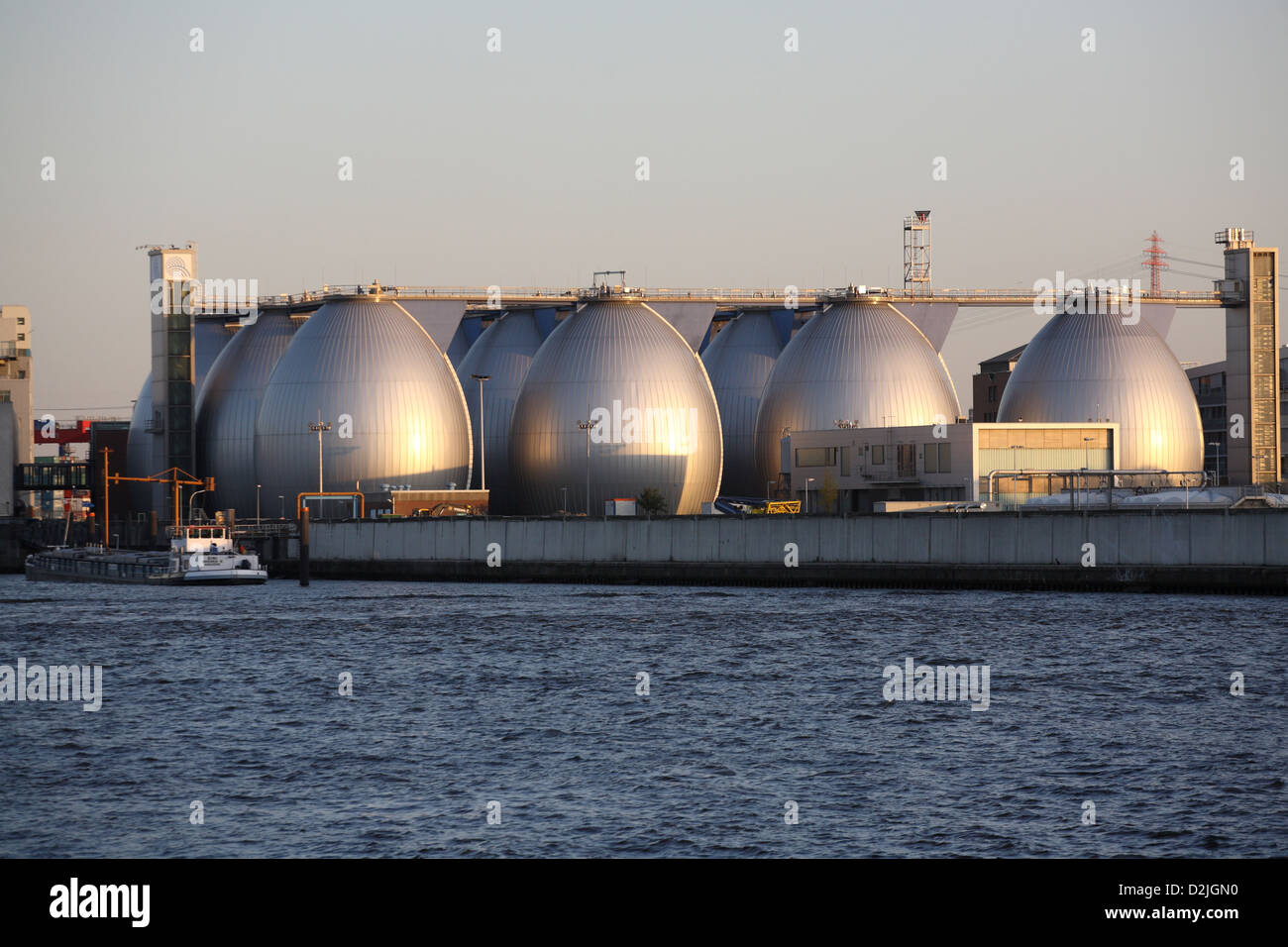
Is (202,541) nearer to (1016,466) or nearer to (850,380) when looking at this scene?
(1016,466)

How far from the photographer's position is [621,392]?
298 ft

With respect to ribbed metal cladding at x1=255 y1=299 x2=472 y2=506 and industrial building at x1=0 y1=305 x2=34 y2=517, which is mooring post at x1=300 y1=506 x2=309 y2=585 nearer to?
ribbed metal cladding at x1=255 y1=299 x2=472 y2=506

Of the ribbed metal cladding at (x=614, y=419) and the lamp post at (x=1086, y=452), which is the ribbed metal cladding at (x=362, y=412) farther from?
the lamp post at (x=1086, y=452)

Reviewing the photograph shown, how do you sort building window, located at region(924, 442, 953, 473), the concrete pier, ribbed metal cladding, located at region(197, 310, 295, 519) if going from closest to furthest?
the concrete pier < building window, located at region(924, 442, 953, 473) < ribbed metal cladding, located at region(197, 310, 295, 519)

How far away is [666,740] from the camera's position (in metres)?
26.5

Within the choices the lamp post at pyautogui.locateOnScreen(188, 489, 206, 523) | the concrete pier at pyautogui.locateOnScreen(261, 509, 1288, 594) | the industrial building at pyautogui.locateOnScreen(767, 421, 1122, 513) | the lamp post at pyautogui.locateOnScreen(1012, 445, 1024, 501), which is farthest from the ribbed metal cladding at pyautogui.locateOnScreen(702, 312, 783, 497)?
the lamp post at pyautogui.locateOnScreen(188, 489, 206, 523)

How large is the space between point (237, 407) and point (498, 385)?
16.8 m

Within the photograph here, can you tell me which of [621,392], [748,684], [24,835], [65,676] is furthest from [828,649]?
[621,392]

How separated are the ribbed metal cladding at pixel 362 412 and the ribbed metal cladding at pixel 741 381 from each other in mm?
19192

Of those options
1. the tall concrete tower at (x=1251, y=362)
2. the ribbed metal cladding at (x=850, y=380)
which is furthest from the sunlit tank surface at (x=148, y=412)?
the tall concrete tower at (x=1251, y=362)

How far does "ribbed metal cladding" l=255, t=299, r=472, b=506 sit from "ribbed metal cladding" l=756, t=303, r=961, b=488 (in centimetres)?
1931

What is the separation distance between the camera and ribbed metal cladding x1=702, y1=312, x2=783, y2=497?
340 ft

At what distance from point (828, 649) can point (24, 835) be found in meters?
23.0
